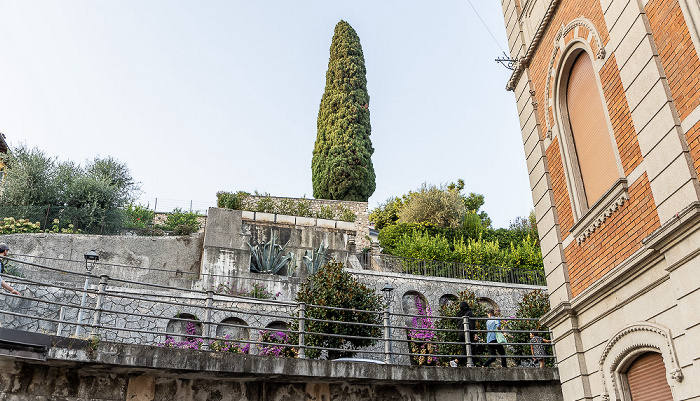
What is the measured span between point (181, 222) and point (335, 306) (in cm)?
1180

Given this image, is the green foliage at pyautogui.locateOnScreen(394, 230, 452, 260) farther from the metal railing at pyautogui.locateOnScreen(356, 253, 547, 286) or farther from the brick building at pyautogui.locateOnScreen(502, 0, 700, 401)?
the brick building at pyautogui.locateOnScreen(502, 0, 700, 401)

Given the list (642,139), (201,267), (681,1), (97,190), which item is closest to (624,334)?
(642,139)

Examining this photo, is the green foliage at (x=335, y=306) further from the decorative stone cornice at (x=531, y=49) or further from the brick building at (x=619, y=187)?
the decorative stone cornice at (x=531, y=49)

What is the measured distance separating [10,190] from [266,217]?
29.7 feet

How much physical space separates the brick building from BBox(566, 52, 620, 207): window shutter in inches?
0.9

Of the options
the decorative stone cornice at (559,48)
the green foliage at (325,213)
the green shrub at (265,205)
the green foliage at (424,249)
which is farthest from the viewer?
the green foliage at (325,213)

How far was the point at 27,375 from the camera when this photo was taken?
7.20 metres

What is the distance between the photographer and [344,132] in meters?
29.4

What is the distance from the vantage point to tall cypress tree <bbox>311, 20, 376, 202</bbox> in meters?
28.2

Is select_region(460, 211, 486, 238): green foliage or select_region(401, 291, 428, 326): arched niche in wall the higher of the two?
select_region(460, 211, 486, 238): green foliage

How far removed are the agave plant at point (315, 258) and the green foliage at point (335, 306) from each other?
4.55 meters

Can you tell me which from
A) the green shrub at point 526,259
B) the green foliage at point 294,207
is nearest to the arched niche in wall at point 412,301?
the green shrub at point 526,259

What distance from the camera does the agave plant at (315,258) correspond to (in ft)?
58.0

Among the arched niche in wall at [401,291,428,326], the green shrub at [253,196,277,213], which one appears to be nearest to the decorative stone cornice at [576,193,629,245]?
the arched niche in wall at [401,291,428,326]
